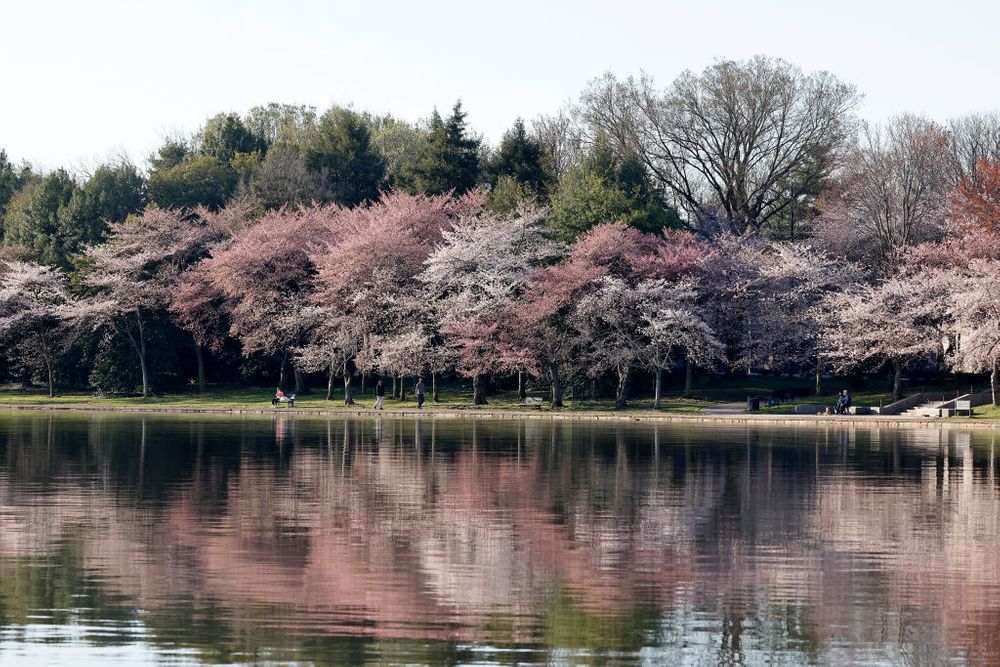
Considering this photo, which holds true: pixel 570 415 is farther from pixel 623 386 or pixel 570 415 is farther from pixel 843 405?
pixel 843 405

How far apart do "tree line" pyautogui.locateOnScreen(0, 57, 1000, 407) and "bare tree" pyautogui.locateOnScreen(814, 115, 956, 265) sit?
172 millimetres

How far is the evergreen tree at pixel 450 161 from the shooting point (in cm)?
9150

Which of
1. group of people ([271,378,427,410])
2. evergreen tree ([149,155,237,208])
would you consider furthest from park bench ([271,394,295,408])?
evergreen tree ([149,155,237,208])

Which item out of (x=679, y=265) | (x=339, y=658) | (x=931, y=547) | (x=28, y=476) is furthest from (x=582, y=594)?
(x=679, y=265)

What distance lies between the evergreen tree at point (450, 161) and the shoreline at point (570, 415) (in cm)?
2479

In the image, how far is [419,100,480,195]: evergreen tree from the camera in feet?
300

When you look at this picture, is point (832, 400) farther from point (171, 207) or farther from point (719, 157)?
point (171, 207)

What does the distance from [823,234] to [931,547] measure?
214 ft

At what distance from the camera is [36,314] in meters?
83.4

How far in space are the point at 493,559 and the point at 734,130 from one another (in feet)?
248

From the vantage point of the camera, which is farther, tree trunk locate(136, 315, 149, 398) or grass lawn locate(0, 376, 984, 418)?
tree trunk locate(136, 315, 149, 398)

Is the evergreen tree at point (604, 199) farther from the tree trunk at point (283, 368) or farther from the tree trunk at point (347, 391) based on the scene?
the tree trunk at point (283, 368)

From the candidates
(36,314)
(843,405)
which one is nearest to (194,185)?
(36,314)

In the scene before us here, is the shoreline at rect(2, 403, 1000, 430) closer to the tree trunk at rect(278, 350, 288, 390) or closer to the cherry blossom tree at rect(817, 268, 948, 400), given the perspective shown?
the tree trunk at rect(278, 350, 288, 390)
